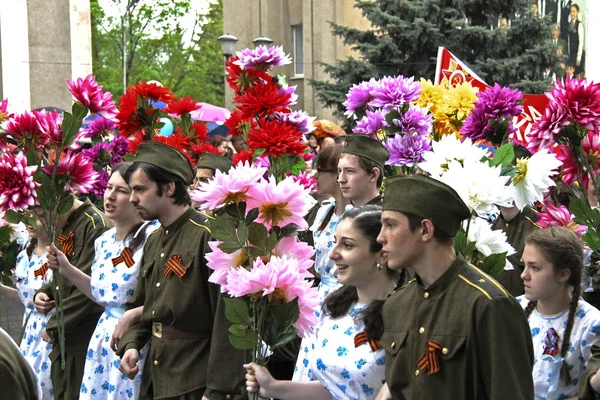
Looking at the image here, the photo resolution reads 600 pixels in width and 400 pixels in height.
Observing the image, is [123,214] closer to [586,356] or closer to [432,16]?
[586,356]

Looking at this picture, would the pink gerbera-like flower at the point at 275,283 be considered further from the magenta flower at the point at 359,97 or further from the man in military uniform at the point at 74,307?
the man in military uniform at the point at 74,307

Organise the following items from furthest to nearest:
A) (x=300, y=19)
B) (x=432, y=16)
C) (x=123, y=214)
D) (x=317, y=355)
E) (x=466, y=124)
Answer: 1. (x=300, y=19)
2. (x=432, y=16)
3. (x=123, y=214)
4. (x=466, y=124)
5. (x=317, y=355)

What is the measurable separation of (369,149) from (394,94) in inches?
17.4

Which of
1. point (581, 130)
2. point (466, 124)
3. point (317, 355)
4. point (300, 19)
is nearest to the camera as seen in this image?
point (317, 355)

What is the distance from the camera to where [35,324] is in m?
6.76

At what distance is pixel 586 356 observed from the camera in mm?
4609

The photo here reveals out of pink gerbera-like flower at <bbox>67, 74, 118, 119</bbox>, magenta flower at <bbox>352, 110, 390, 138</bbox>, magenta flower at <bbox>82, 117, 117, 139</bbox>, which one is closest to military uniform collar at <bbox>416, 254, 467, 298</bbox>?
magenta flower at <bbox>352, 110, 390, 138</bbox>

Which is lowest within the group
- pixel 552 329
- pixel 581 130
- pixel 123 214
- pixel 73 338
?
pixel 73 338

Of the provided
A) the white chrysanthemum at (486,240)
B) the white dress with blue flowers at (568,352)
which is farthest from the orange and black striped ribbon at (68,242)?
the white chrysanthemum at (486,240)

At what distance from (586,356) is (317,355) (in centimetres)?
136

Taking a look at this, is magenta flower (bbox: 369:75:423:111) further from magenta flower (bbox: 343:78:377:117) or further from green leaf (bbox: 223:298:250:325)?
green leaf (bbox: 223:298:250:325)

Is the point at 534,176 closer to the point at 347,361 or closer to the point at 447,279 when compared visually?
the point at 447,279

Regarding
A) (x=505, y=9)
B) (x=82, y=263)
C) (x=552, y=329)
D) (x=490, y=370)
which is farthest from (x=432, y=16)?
(x=490, y=370)

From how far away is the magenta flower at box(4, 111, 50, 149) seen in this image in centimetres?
569
